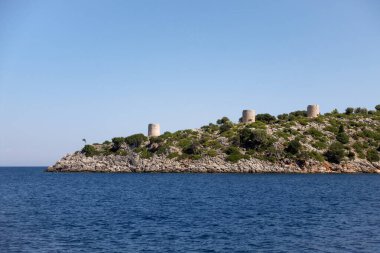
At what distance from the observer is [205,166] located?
9125cm

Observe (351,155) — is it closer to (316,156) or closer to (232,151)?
(316,156)

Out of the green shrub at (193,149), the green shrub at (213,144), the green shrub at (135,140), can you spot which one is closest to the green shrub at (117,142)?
the green shrub at (135,140)

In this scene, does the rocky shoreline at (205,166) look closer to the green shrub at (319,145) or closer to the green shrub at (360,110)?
the green shrub at (319,145)

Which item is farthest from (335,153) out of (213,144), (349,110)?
(349,110)

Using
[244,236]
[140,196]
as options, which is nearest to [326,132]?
[140,196]

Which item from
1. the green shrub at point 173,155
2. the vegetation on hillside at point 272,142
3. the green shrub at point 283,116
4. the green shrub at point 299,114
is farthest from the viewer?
the green shrub at point 299,114

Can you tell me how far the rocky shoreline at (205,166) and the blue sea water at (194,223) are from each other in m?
40.1

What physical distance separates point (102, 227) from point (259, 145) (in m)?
69.4

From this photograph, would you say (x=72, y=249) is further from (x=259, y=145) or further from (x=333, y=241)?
(x=259, y=145)

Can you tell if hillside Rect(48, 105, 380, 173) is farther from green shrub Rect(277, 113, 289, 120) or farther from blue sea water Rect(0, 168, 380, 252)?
blue sea water Rect(0, 168, 380, 252)

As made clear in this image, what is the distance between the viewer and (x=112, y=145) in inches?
4213

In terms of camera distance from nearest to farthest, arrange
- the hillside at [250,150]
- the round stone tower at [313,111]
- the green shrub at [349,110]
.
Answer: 1. the hillside at [250,150]
2. the round stone tower at [313,111]
3. the green shrub at [349,110]

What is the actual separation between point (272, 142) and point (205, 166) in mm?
16250

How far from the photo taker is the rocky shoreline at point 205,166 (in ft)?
288
